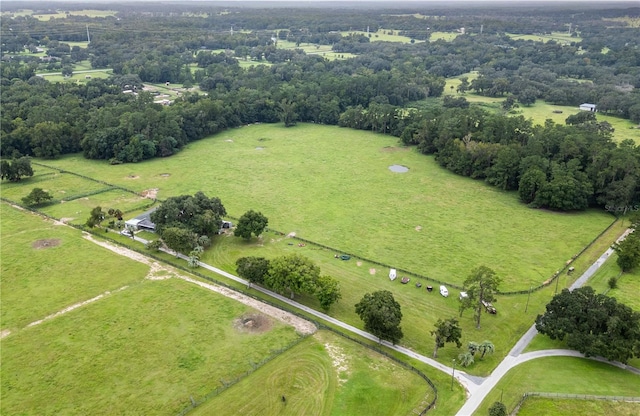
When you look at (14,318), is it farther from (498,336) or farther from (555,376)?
(555,376)

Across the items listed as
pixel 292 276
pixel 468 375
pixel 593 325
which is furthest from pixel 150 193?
pixel 593 325

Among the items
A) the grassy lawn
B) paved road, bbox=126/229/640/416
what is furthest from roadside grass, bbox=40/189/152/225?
Result: paved road, bbox=126/229/640/416

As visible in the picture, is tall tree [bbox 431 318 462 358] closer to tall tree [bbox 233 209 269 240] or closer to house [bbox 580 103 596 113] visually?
tall tree [bbox 233 209 269 240]

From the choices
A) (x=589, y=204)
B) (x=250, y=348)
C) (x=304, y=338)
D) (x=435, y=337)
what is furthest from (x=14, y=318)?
(x=589, y=204)

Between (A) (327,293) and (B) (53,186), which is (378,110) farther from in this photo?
(A) (327,293)

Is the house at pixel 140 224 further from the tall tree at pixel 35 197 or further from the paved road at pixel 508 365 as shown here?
the paved road at pixel 508 365
